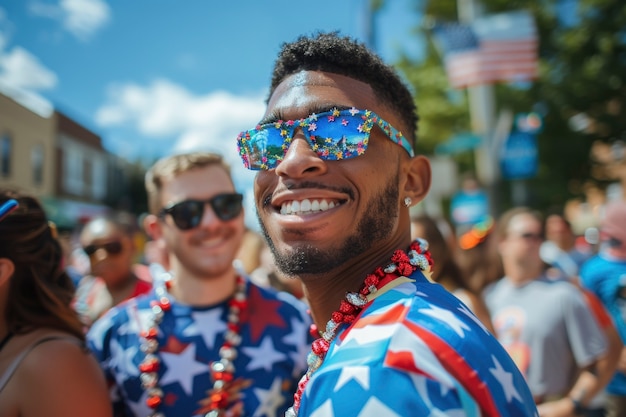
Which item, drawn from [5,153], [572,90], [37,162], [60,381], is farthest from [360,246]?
[37,162]

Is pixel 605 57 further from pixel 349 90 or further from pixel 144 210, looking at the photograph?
pixel 144 210

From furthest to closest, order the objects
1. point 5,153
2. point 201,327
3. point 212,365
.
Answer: point 5,153 < point 201,327 < point 212,365

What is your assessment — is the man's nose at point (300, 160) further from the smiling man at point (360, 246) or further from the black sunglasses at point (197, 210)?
the black sunglasses at point (197, 210)

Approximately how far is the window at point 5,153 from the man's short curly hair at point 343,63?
929 inches

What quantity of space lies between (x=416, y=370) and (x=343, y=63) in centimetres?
100

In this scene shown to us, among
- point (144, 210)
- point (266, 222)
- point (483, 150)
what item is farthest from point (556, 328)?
point (144, 210)

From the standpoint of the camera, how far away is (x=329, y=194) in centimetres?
156

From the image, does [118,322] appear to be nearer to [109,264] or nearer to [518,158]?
[109,264]

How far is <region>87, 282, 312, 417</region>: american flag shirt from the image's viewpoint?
2.43 meters

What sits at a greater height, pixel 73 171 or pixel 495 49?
pixel 495 49

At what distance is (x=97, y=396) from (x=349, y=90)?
1.45m

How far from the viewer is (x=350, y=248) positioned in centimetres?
154

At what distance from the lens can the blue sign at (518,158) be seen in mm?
10812

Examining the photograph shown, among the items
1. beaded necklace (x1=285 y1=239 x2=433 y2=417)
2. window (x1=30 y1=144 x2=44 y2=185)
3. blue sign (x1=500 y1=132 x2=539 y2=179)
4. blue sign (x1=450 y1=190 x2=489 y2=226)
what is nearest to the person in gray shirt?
beaded necklace (x1=285 y1=239 x2=433 y2=417)
